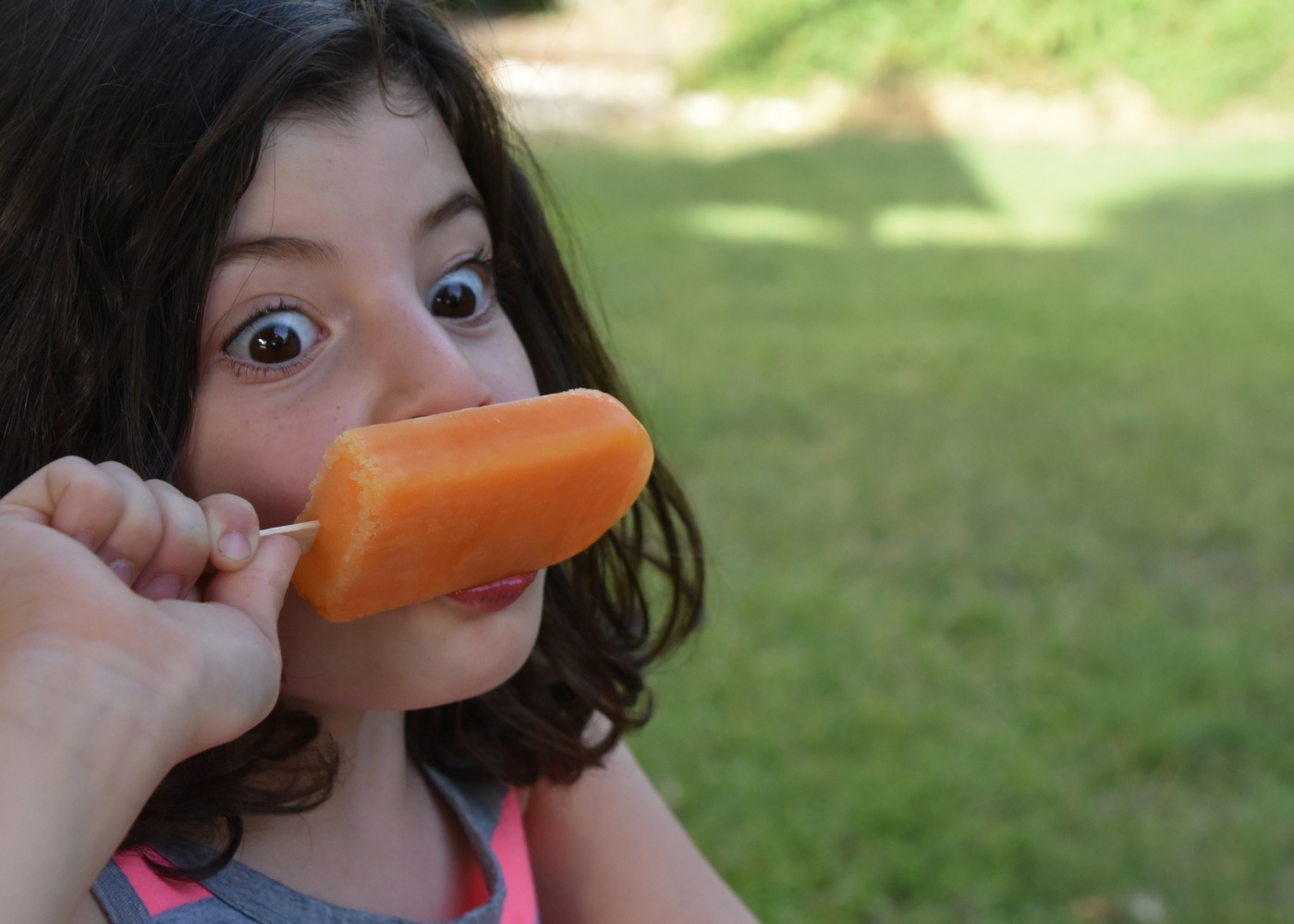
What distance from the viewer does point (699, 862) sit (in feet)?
6.56

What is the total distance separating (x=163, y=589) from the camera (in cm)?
125

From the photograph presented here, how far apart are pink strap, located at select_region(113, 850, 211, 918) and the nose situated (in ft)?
1.72

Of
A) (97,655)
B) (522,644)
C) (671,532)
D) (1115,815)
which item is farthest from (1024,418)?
(97,655)

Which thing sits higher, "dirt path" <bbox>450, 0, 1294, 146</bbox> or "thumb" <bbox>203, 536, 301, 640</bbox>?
"thumb" <bbox>203, 536, 301, 640</bbox>

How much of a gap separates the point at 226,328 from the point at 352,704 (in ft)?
1.40

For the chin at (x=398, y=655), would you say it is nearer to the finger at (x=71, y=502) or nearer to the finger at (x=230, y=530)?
the finger at (x=230, y=530)

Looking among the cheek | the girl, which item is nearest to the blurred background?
the girl

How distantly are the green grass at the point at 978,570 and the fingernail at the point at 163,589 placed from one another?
6.82ft

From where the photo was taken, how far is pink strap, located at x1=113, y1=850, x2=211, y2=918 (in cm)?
144

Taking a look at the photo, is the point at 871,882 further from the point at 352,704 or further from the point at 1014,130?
the point at 1014,130

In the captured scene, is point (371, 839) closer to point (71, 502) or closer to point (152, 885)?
point (152, 885)

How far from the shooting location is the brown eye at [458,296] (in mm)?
1628

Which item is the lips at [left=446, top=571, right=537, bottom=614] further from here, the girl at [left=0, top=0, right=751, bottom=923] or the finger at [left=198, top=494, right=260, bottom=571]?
the finger at [left=198, top=494, right=260, bottom=571]

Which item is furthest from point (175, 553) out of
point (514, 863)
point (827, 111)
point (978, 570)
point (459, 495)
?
point (827, 111)
